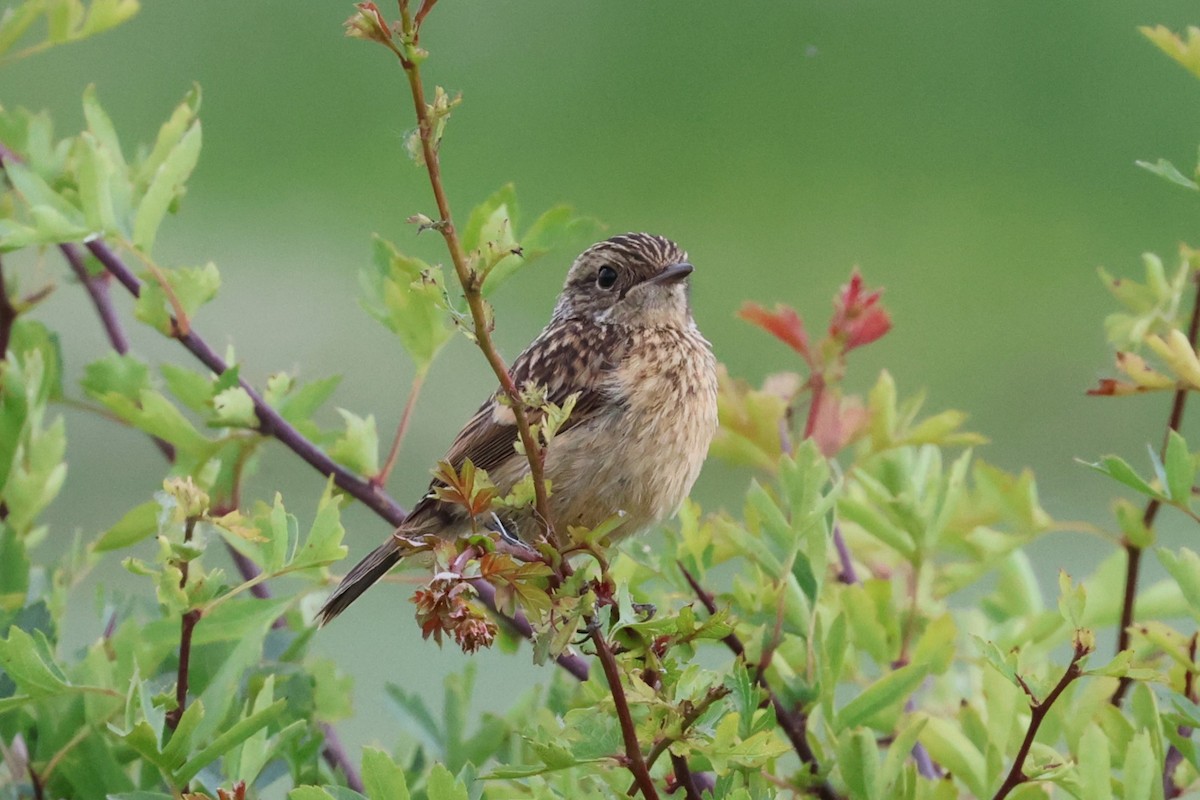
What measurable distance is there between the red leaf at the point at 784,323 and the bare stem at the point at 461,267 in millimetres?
800

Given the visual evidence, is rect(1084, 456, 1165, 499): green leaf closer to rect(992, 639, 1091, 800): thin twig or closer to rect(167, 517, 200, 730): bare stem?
rect(992, 639, 1091, 800): thin twig

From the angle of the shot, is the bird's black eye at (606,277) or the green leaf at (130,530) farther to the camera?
the bird's black eye at (606,277)

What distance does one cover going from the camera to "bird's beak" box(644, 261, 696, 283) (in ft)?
7.87

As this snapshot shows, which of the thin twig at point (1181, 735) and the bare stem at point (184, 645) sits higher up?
the bare stem at point (184, 645)

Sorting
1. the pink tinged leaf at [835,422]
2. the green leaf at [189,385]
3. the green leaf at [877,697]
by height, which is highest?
the green leaf at [189,385]

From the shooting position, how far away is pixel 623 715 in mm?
1091

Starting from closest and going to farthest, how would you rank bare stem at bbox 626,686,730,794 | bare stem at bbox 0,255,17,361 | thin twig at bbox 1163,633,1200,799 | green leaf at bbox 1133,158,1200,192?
bare stem at bbox 626,686,730,794 → green leaf at bbox 1133,158,1200,192 → thin twig at bbox 1163,633,1200,799 → bare stem at bbox 0,255,17,361

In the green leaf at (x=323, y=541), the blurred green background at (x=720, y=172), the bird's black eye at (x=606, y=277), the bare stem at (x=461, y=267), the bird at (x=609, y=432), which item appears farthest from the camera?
the blurred green background at (x=720, y=172)

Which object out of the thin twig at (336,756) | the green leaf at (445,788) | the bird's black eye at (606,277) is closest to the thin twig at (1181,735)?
the green leaf at (445,788)

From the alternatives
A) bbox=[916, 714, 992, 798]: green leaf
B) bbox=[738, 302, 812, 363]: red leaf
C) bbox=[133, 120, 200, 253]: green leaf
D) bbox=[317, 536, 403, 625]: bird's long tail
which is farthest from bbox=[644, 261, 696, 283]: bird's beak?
bbox=[916, 714, 992, 798]: green leaf

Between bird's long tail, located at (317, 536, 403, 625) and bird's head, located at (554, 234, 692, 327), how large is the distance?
2.10 feet

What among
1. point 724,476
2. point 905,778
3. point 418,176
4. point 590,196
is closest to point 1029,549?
point 724,476

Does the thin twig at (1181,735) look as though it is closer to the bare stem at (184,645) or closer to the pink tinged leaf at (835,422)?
the pink tinged leaf at (835,422)

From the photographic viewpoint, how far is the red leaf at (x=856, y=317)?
72.9 inches
